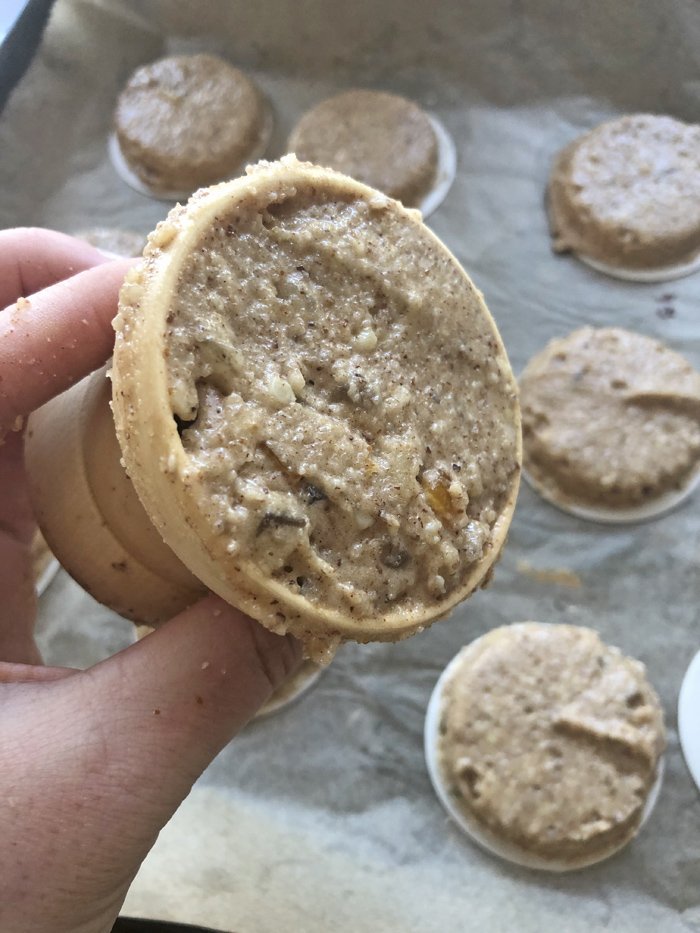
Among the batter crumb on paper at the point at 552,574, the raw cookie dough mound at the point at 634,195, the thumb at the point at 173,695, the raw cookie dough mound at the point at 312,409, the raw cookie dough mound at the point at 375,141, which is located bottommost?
the batter crumb on paper at the point at 552,574

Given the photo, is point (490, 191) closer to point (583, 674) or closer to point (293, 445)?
point (583, 674)

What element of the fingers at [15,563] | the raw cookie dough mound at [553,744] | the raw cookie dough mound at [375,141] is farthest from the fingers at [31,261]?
the raw cookie dough mound at [553,744]

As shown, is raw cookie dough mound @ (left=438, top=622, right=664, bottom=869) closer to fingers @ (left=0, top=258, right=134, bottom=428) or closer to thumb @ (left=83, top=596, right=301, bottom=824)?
thumb @ (left=83, top=596, right=301, bottom=824)

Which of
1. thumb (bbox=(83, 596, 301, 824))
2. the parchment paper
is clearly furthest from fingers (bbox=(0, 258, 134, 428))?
the parchment paper

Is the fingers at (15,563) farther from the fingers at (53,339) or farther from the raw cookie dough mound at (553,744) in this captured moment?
the raw cookie dough mound at (553,744)

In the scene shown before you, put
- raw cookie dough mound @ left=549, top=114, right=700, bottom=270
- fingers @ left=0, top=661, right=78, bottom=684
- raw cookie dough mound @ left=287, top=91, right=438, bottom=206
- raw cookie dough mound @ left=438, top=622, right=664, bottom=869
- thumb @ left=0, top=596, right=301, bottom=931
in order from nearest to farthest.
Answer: thumb @ left=0, top=596, right=301, bottom=931
fingers @ left=0, top=661, right=78, bottom=684
raw cookie dough mound @ left=438, top=622, right=664, bottom=869
raw cookie dough mound @ left=549, top=114, right=700, bottom=270
raw cookie dough mound @ left=287, top=91, right=438, bottom=206

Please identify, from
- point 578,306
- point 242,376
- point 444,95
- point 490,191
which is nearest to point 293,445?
point 242,376
